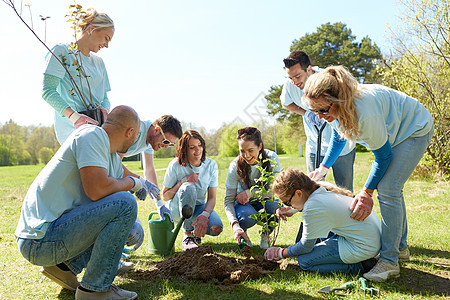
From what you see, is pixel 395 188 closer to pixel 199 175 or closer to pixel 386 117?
pixel 386 117

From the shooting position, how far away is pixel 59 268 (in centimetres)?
259

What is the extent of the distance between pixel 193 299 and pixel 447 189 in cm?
717

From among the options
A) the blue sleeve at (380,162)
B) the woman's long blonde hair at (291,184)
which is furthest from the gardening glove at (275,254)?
the blue sleeve at (380,162)

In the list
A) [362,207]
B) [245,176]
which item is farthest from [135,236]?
[362,207]

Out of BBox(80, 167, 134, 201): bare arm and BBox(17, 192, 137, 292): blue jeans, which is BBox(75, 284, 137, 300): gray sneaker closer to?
BBox(17, 192, 137, 292): blue jeans

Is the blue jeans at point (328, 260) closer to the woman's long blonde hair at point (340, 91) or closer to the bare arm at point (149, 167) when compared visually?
the woman's long blonde hair at point (340, 91)

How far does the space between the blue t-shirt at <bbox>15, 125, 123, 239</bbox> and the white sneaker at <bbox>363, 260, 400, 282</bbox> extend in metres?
2.10

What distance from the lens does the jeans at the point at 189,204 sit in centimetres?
396

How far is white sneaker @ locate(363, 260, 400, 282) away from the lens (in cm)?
274

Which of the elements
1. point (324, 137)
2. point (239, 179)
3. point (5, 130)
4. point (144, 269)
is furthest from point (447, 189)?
point (5, 130)

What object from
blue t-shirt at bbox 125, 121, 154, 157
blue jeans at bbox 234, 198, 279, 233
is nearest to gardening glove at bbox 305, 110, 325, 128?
Answer: blue jeans at bbox 234, 198, 279, 233

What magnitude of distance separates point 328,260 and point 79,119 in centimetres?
240

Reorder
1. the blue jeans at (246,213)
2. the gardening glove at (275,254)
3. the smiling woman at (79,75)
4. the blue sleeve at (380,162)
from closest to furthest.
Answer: the blue sleeve at (380,162) → the gardening glove at (275,254) → the smiling woman at (79,75) → the blue jeans at (246,213)

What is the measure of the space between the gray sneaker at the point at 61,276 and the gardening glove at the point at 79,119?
119 centimetres
